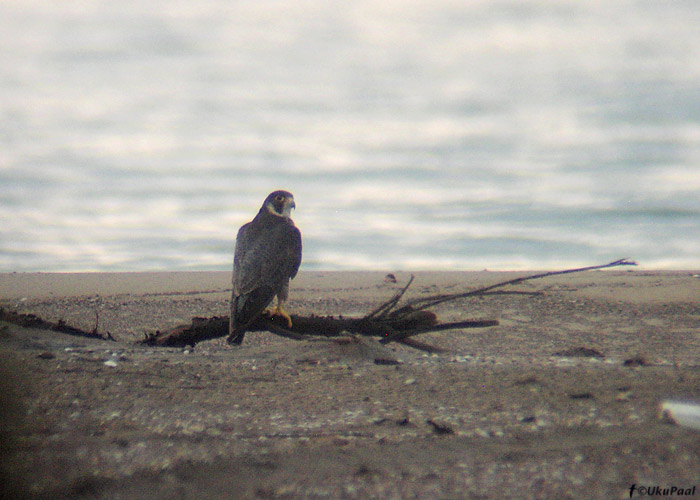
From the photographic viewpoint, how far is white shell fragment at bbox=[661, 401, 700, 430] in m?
1.90

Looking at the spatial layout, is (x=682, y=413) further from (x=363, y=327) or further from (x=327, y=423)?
(x=363, y=327)

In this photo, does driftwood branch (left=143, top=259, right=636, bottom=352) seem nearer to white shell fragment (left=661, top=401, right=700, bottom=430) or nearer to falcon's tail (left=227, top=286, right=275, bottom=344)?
falcon's tail (left=227, top=286, right=275, bottom=344)

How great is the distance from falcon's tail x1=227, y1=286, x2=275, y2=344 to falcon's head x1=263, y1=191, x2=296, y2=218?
126cm

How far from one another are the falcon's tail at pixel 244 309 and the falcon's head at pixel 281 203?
1.26 meters

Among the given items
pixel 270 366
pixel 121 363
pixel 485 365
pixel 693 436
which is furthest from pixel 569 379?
pixel 121 363

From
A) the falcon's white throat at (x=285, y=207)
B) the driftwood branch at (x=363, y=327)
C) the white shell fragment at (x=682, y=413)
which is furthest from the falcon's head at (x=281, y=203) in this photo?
the white shell fragment at (x=682, y=413)

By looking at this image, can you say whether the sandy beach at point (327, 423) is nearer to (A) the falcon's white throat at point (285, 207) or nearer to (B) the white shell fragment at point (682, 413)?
(B) the white shell fragment at point (682, 413)

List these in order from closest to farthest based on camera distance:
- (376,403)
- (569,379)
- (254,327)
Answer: (376,403)
(569,379)
(254,327)

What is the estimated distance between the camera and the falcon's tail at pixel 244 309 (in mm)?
4215

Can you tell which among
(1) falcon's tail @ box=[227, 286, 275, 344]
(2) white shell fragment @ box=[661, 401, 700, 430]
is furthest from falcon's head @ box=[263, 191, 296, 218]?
(2) white shell fragment @ box=[661, 401, 700, 430]

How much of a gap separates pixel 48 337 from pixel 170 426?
83.1 inches

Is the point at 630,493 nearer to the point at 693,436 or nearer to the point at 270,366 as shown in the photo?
the point at 693,436

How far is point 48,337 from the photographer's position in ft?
12.3

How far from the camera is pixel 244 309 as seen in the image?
14.7ft
